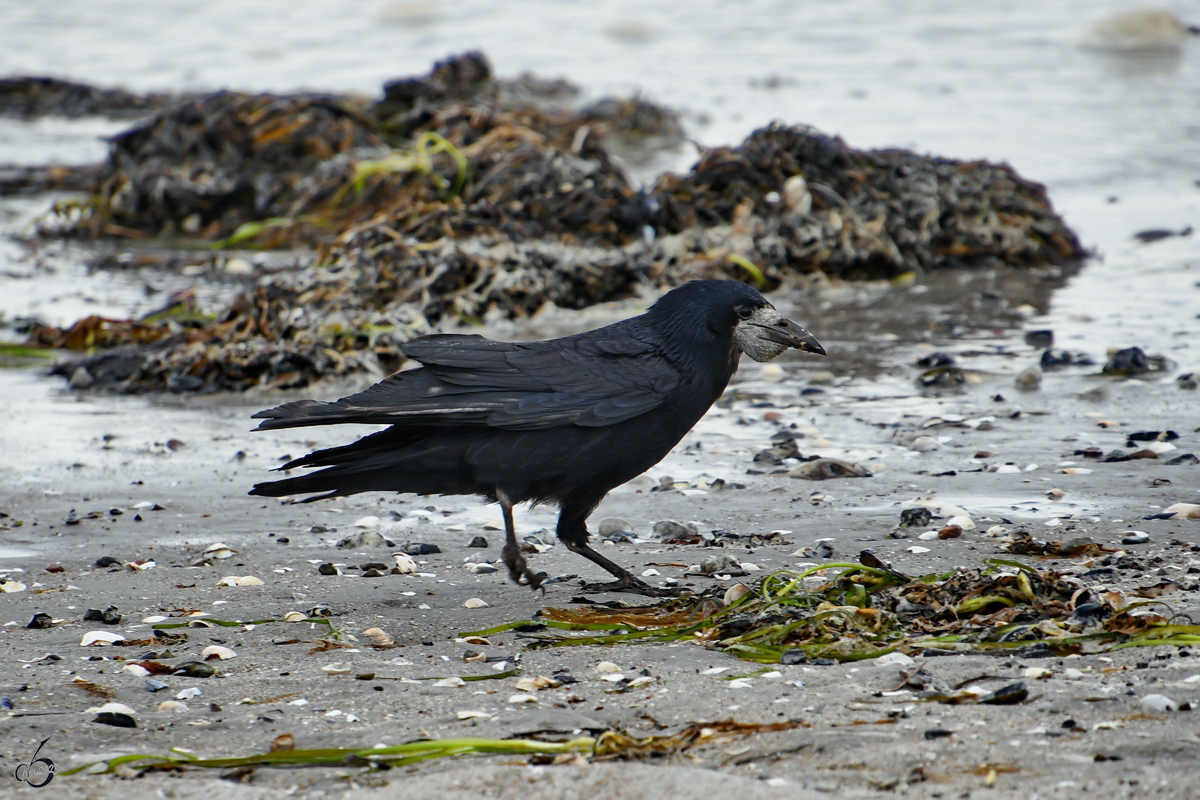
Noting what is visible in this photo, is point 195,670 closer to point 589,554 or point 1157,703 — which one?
point 589,554

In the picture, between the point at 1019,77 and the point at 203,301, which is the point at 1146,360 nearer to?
the point at 203,301

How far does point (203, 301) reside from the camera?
27.7ft

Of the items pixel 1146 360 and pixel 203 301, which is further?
pixel 203 301

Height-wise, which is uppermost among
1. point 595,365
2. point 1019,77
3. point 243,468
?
point 1019,77

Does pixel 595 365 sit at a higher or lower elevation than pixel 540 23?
lower

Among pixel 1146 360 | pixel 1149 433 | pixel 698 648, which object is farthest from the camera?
pixel 1146 360

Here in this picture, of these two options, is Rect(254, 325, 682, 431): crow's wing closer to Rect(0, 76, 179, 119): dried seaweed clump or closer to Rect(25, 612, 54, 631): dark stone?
Rect(25, 612, 54, 631): dark stone

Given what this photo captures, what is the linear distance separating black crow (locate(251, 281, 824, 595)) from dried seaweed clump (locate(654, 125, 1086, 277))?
4.45 meters

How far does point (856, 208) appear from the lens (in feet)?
29.1

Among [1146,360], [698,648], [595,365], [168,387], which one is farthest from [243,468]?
[1146,360]

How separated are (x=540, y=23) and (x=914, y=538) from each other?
1893 cm

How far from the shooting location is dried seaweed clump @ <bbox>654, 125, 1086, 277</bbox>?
8531 mm

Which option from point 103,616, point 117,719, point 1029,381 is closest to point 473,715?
point 117,719

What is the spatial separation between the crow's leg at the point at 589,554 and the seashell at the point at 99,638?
1.39 meters
